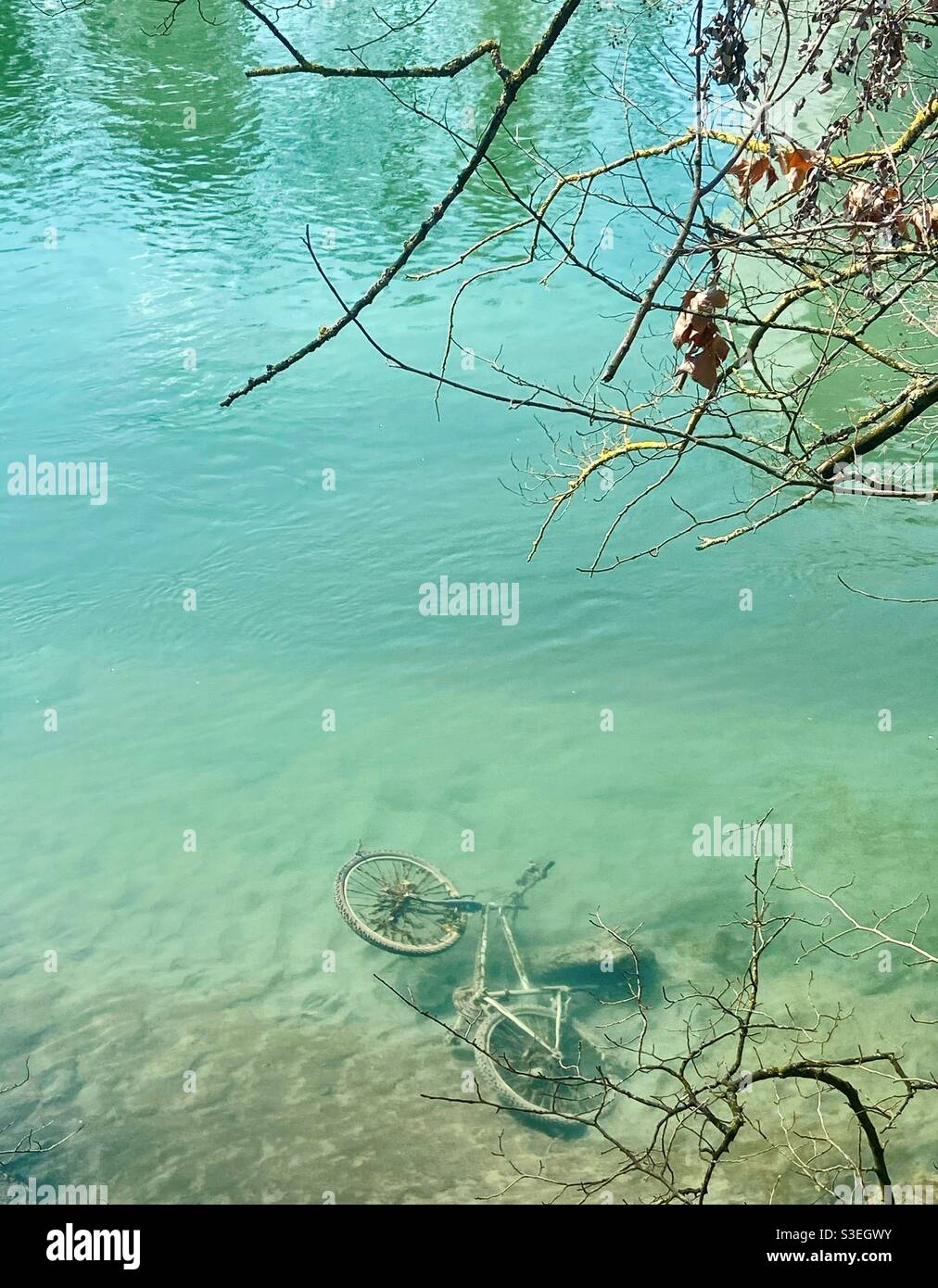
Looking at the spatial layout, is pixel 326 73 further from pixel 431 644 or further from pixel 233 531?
pixel 233 531

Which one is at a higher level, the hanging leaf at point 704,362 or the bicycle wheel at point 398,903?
the hanging leaf at point 704,362

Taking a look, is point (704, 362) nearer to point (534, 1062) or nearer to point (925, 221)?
point (925, 221)

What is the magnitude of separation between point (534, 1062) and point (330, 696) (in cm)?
448

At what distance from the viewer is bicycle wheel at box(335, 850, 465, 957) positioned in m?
8.03

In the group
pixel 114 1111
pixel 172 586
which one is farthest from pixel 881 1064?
pixel 172 586

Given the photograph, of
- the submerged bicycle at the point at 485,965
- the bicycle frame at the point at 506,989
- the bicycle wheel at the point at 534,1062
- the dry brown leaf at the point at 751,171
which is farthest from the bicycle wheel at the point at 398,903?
the dry brown leaf at the point at 751,171

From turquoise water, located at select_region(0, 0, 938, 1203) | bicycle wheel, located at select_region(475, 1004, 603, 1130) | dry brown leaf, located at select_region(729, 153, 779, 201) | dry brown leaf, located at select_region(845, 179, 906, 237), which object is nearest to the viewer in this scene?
dry brown leaf, located at select_region(729, 153, 779, 201)

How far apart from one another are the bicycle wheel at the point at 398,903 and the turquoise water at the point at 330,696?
24 cm

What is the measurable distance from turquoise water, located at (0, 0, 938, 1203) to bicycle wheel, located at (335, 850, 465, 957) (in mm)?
235

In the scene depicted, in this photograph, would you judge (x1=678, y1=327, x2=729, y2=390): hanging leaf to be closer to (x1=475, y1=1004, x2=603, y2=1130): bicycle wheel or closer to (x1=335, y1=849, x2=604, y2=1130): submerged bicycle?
(x1=335, y1=849, x2=604, y2=1130): submerged bicycle

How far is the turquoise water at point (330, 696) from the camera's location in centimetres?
752

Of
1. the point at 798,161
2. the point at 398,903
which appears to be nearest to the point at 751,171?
the point at 798,161

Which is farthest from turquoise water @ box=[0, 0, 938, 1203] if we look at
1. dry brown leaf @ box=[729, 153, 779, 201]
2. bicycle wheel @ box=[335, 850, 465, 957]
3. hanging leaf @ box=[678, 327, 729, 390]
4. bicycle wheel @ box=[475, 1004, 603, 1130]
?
dry brown leaf @ box=[729, 153, 779, 201]

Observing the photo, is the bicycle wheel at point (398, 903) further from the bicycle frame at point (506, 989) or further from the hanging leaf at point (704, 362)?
the hanging leaf at point (704, 362)
